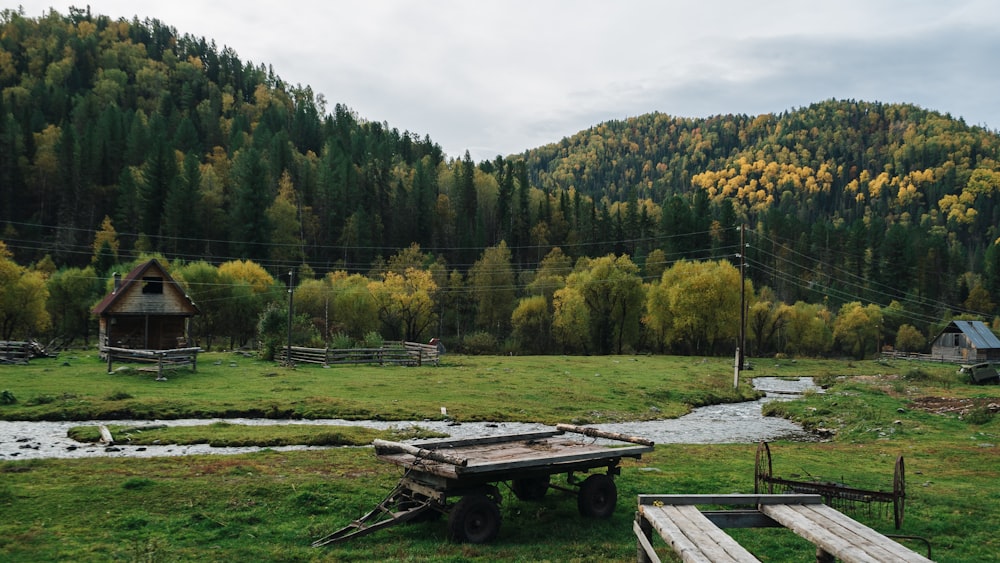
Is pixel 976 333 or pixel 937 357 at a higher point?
pixel 976 333

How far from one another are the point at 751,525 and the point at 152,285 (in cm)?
6128

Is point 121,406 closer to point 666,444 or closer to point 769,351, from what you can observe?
point 666,444

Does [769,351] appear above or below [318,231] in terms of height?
below

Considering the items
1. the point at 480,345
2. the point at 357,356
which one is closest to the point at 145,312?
the point at 357,356

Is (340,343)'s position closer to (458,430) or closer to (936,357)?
(458,430)

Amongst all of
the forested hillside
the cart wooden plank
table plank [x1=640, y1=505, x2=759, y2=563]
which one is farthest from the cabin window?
table plank [x1=640, y1=505, x2=759, y2=563]

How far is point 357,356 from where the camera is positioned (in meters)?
60.6

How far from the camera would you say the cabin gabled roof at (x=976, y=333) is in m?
97.4

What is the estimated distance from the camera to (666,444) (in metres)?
26.3

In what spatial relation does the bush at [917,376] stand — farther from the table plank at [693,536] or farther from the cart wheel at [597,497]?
the table plank at [693,536]

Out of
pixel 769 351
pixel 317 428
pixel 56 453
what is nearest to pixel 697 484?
pixel 317 428

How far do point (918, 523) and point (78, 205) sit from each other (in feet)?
538

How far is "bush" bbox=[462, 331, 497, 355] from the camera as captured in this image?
91.6m

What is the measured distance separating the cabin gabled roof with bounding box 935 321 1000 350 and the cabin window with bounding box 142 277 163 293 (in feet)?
361
